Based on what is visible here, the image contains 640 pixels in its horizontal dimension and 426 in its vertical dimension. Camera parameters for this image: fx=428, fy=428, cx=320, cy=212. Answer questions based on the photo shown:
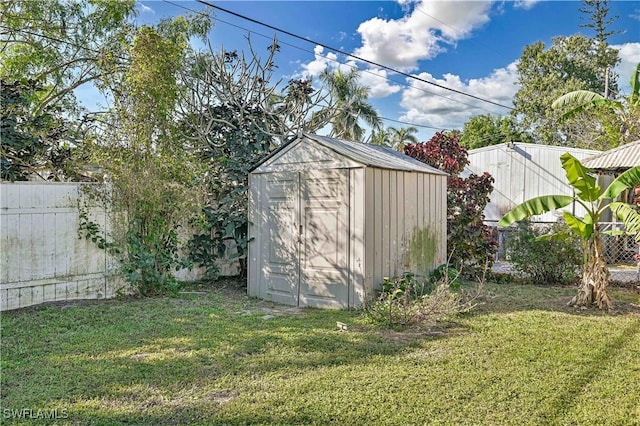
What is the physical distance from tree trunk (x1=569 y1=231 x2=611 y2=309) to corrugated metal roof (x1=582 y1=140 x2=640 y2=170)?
5.67m

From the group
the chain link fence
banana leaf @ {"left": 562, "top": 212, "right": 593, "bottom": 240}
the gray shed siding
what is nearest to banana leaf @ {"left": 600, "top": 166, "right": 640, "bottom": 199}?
banana leaf @ {"left": 562, "top": 212, "right": 593, "bottom": 240}

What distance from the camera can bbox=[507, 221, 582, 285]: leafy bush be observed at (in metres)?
8.30

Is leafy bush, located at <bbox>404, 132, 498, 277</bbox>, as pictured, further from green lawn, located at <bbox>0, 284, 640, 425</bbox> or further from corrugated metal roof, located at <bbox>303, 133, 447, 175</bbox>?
green lawn, located at <bbox>0, 284, 640, 425</bbox>

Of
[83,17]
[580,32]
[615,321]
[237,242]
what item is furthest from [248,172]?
[580,32]

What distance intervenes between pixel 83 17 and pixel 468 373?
1272 cm

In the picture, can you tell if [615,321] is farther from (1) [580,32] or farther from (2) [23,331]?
(1) [580,32]

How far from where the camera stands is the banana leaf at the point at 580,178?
229 inches

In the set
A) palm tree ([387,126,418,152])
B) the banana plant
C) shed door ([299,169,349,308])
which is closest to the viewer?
the banana plant

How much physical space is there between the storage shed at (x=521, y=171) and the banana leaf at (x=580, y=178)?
27.7 ft

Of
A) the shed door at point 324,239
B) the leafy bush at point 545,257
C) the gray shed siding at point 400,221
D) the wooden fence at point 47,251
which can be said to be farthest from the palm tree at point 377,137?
the wooden fence at point 47,251

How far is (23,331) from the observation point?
4.85 metres

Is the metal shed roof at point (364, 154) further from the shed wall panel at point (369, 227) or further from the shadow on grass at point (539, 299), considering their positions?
the shadow on grass at point (539, 299)

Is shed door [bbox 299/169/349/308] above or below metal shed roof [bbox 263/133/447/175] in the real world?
below

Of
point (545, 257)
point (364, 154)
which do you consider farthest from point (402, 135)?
point (364, 154)
